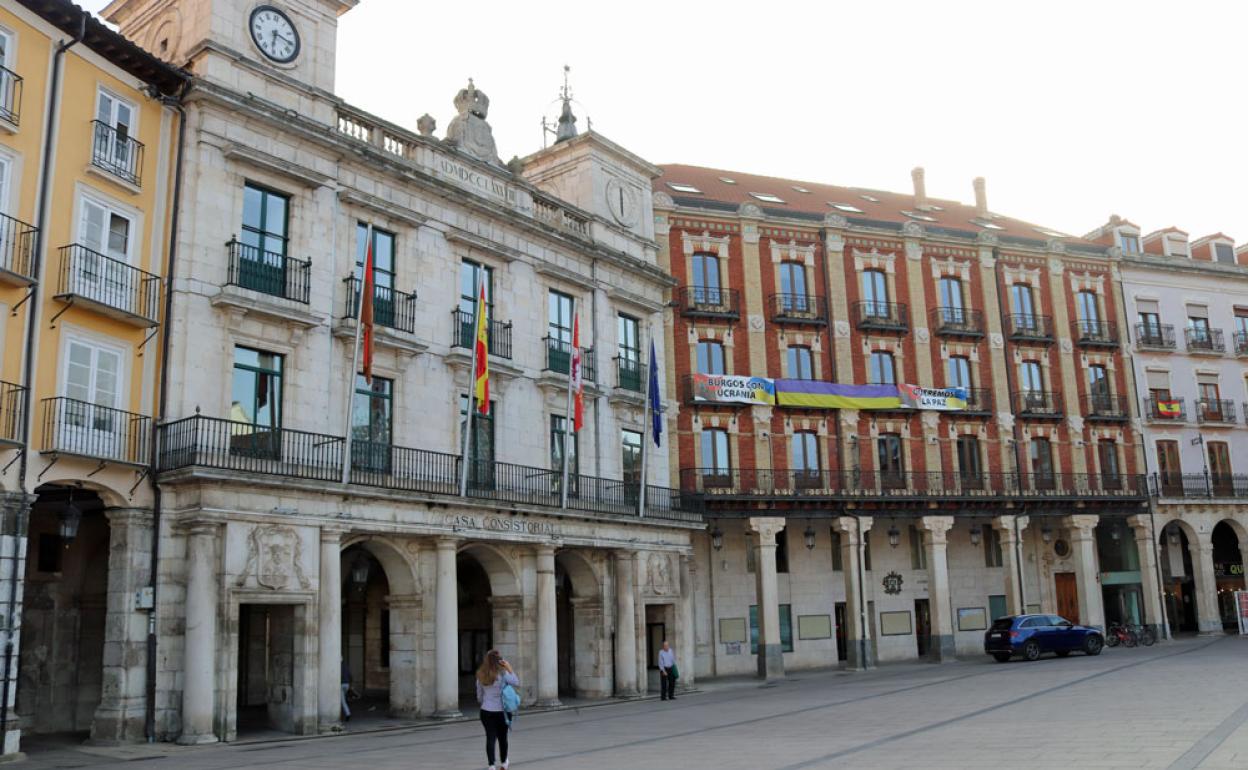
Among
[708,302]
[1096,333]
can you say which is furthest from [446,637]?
[1096,333]

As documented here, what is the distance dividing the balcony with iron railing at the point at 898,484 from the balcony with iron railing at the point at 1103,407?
7.68ft

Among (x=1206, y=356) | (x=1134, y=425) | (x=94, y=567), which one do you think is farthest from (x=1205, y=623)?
(x=94, y=567)

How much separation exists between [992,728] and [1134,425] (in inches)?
1280

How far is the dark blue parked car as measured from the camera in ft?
114

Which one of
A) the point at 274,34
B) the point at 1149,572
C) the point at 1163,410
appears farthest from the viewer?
the point at 1163,410

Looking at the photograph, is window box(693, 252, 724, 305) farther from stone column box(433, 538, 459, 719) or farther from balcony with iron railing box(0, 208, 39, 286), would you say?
balcony with iron railing box(0, 208, 39, 286)

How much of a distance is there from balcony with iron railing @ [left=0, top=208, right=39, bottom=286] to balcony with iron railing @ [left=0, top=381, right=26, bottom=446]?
171 centimetres

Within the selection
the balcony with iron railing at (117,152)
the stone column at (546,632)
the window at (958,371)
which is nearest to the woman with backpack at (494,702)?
the balcony with iron railing at (117,152)

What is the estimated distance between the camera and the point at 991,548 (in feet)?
139

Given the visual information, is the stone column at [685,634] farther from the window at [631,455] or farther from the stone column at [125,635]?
the stone column at [125,635]

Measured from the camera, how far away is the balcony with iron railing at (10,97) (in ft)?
58.4

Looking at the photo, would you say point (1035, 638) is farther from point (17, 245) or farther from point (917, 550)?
point (17, 245)

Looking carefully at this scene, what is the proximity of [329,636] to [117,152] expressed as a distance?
9.81 metres

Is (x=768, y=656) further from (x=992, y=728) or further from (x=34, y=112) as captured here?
(x=34, y=112)
